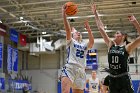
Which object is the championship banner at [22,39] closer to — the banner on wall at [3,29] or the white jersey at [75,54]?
the banner on wall at [3,29]

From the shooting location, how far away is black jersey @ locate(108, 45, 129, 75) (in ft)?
14.8

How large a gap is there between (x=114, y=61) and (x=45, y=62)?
18.5 metres

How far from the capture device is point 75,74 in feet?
17.9

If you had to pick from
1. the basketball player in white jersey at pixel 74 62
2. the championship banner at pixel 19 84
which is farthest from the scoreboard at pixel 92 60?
the basketball player in white jersey at pixel 74 62

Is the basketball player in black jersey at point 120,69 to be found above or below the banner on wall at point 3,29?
below

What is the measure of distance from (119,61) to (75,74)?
1206 millimetres

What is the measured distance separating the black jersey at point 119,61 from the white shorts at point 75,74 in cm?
104

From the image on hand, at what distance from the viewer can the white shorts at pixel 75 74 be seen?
210 inches

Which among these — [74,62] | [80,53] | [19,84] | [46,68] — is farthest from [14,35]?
[74,62]

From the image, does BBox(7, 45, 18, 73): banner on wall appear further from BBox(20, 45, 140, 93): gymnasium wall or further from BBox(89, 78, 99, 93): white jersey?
BBox(89, 78, 99, 93): white jersey

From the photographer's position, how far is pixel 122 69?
4.50 metres

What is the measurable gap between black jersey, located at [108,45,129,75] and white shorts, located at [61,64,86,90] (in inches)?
40.9

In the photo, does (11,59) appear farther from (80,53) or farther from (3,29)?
(80,53)

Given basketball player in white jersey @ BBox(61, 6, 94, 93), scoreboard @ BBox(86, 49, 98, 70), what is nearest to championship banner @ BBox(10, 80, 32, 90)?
scoreboard @ BBox(86, 49, 98, 70)
